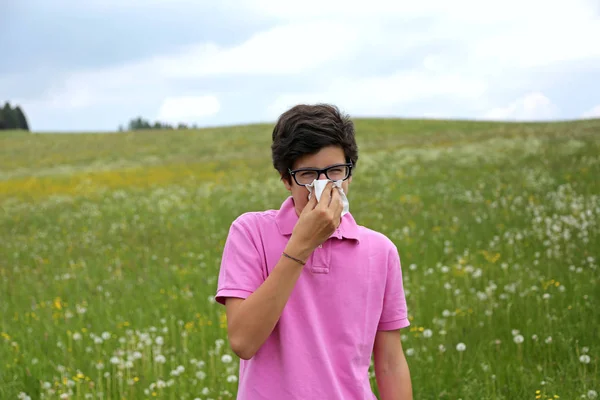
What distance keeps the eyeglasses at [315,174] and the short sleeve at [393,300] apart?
35cm

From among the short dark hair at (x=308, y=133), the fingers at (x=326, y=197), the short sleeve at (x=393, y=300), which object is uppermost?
the short dark hair at (x=308, y=133)

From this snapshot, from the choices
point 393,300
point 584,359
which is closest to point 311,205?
point 393,300

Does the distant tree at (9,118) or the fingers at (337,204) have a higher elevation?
the distant tree at (9,118)

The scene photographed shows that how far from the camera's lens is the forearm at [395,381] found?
2.09m

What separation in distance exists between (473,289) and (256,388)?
4307mm

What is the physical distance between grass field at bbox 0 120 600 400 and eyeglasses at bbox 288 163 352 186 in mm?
2321

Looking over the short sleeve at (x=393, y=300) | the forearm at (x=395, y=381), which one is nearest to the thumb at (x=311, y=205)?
the short sleeve at (x=393, y=300)

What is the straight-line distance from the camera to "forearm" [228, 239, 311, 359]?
1.75 meters

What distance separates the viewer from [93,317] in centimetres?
632

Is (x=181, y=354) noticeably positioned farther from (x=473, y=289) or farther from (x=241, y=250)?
(x=241, y=250)

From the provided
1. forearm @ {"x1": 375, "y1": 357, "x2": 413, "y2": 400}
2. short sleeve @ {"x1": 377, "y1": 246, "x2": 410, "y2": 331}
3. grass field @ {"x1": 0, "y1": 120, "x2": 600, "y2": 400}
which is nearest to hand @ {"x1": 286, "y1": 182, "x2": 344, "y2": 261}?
short sleeve @ {"x1": 377, "y1": 246, "x2": 410, "y2": 331}

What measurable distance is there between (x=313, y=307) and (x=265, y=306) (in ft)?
0.65

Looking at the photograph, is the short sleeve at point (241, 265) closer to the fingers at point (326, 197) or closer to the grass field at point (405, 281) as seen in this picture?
the fingers at point (326, 197)

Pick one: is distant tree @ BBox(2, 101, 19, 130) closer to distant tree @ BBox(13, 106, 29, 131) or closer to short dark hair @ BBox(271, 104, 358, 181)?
distant tree @ BBox(13, 106, 29, 131)
